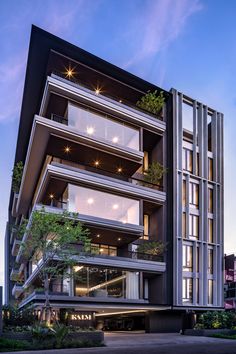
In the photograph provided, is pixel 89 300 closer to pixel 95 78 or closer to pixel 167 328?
pixel 167 328

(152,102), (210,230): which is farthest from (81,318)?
(152,102)

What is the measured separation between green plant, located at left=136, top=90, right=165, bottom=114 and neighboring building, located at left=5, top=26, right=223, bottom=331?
74 cm

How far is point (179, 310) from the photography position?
35.7 metres

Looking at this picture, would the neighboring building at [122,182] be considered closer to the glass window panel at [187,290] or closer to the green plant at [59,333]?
the glass window panel at [187,290]

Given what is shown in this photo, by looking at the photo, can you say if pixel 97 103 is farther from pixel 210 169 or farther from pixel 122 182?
pixel 210 169

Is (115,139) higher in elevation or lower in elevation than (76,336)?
higher

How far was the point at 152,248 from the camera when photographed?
34.7 meters

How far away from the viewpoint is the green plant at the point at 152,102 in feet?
124

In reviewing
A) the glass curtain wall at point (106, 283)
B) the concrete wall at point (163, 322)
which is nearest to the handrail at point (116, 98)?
the glass curtain wall at point (106, 283)

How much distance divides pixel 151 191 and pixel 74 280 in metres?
10.9

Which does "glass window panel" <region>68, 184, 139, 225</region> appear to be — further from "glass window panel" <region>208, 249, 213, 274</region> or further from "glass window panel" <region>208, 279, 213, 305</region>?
"glass window panel" <region>208, 279, 213, 305</region>

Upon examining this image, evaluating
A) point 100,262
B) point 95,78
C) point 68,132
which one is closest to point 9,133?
point 95,78

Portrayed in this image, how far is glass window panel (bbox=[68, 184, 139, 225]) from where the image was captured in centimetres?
3048

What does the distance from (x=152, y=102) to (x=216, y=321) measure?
66.8 feet
